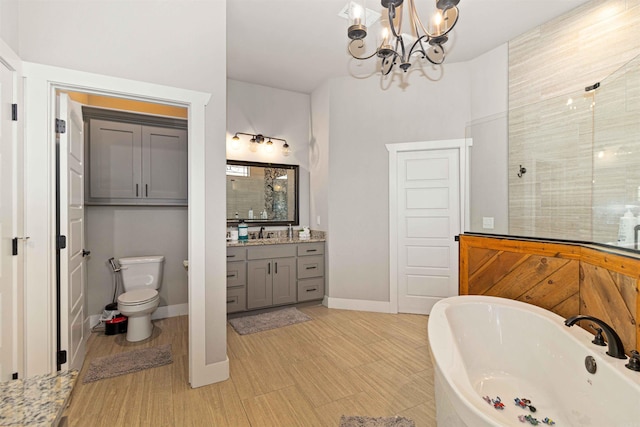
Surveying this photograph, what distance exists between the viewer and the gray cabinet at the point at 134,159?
3.00 m

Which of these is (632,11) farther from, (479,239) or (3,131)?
(3,131)

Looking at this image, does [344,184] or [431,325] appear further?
[344,184]

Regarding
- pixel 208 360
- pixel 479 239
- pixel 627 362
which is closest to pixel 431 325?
pixel 627 362

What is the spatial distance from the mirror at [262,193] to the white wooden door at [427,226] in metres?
1.56

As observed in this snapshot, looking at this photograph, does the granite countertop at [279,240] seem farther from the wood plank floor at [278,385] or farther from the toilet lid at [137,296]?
the wood plank floor at [278,385]

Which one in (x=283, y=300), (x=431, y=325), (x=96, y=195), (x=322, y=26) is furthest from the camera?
(x=283, y=300)

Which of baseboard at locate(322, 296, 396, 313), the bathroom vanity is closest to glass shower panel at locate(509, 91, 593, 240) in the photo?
baseboard at locate(322, 296, 396, 313)

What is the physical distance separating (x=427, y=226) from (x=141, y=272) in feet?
11.0

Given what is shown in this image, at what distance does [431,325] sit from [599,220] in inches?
55.5

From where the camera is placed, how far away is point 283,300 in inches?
144

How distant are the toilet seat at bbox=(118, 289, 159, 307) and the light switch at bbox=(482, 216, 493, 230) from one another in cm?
337

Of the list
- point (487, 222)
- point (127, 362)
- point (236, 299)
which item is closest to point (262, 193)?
point (236, 299)

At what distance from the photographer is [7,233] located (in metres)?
1.55

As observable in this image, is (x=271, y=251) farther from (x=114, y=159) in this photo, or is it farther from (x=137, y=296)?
(x=114, y=159)
